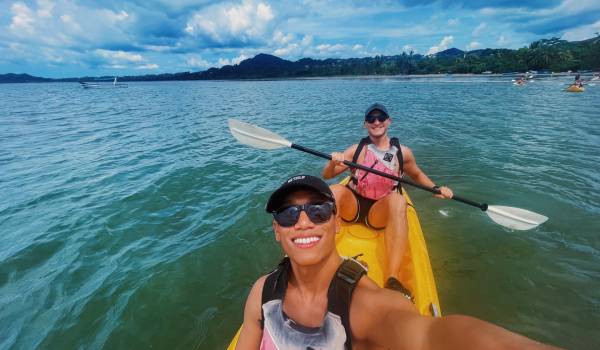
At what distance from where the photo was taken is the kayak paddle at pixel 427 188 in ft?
13.8

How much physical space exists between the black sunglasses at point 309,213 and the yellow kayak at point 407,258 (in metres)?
1.51

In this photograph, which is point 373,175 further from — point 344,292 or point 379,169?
point 344,292

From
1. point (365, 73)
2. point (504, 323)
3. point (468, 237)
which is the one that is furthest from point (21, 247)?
point (365, 73)

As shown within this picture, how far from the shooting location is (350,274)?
188 centimetres

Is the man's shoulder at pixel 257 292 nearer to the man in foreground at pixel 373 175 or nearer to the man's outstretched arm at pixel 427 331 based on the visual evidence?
the man's outstretched arm at pixel 427 331

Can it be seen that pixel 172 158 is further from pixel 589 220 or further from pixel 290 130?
pixel 589 220

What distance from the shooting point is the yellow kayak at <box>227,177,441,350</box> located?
286cm

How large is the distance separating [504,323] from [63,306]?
6.42m

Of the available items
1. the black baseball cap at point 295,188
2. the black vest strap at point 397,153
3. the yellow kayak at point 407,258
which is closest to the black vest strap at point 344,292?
the black baseball cap at point 295,188

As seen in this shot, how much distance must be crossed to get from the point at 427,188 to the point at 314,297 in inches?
117

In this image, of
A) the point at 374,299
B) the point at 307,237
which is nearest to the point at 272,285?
the point at 307,237

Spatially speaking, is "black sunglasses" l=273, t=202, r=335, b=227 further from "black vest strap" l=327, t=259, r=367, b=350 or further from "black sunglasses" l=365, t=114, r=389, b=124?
"black sunglasses" l=365, t=114, r=389, b=124

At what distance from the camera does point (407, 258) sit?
3602 mm

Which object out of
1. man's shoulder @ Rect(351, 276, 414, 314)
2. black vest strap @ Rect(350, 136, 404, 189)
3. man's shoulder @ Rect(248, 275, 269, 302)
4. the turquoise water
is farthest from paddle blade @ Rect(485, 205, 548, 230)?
man's shoulder @ Rect(248, 275, 269, 302)
